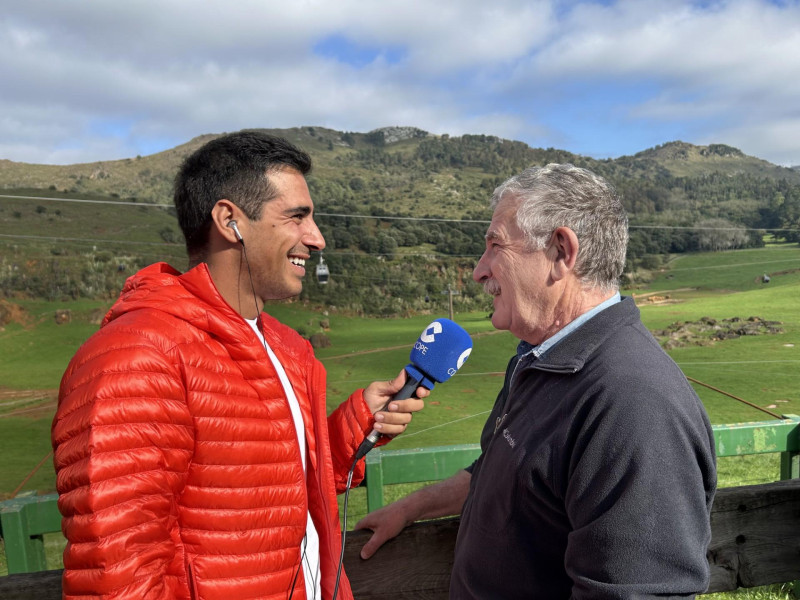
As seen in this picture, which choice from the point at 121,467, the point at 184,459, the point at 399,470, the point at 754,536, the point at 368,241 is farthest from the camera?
the point at 368,241

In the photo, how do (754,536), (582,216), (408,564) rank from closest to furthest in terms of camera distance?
(582,216) < (408,564) < (754,536)

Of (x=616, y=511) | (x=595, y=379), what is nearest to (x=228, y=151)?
(x=595, y=379)

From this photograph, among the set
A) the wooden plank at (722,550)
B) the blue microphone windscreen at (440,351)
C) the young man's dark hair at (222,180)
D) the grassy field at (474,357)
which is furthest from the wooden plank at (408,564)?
the grassy field at (474,357)

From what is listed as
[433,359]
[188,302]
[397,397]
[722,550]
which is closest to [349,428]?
[397,397]

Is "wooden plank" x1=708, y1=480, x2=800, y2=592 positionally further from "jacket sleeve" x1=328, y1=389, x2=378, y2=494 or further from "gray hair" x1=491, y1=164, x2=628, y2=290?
"jacket sleeve" x1=328, y1=389, x2=378, y2=494

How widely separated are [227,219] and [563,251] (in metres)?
0.86

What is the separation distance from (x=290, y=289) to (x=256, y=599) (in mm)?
756

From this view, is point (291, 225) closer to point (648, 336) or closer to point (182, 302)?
point (182, 302)

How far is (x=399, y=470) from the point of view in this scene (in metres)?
2.24

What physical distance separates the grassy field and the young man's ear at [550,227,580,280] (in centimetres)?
412

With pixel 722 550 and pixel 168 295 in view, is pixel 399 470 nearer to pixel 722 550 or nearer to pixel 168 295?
pixel 722 550

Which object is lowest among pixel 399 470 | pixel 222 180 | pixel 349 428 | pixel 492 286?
pixel 399 470

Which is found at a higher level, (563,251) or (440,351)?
(563,251)

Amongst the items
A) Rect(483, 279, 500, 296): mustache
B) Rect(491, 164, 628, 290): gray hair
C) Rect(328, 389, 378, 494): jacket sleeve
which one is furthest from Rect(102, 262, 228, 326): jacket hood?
Rect(491, 164, 628, 290): gray hair
